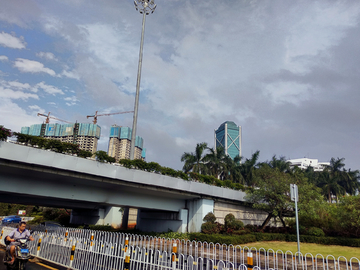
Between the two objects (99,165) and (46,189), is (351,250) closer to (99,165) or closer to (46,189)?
(99,165)

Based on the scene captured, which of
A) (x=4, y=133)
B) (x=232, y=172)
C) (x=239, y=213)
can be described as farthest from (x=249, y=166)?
(x=4, y=133)

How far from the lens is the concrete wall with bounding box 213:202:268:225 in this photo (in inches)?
1006

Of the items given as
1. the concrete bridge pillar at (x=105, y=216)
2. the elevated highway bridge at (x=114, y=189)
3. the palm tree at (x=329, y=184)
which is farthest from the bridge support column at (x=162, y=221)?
the palm tree at (x=329, y=184)

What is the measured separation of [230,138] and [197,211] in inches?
6180

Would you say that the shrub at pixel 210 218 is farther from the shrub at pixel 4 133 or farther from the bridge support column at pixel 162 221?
the shrub at pixel 4 133

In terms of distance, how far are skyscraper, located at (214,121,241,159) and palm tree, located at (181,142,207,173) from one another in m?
137

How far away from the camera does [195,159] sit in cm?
3875

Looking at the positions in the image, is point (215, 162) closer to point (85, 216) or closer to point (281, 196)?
point (281, 196)

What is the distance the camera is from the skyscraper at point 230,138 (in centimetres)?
17562

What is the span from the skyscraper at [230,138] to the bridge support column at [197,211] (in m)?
152

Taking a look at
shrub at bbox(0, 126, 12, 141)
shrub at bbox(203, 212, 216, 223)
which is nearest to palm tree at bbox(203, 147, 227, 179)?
shrub at bbox(203, 212, 216, 223)

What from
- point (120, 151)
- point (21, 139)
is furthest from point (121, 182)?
point (120, 151)

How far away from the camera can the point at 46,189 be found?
1708cm

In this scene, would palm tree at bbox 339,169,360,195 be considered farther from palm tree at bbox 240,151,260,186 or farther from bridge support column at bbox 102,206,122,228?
bridge support column at bbox 102,206,122,228
